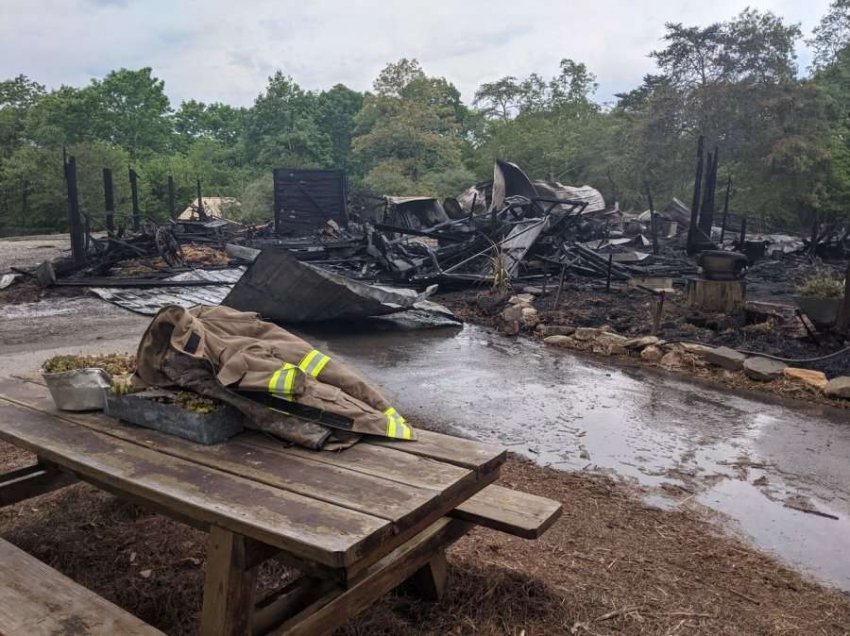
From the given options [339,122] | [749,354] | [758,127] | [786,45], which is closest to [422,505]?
[749,354]

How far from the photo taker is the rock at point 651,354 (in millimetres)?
7055

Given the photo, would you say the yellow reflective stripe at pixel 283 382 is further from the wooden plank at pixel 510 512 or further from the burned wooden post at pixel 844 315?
the burned wooden post at pixel 844 315

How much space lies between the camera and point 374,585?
2062 millimetres

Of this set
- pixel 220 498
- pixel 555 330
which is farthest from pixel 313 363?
pixel 555 330

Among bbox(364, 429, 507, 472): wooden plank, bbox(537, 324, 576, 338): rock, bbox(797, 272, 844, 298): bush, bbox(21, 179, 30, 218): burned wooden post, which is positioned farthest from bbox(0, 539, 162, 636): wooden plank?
bbox(21, 179, 30, 218): burned wooden post

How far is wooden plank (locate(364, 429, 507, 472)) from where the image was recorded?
82.9 inches

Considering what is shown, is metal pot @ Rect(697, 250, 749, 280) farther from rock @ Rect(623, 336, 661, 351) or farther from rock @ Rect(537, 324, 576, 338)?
rock @ Rect(537, 324, 576, 338)

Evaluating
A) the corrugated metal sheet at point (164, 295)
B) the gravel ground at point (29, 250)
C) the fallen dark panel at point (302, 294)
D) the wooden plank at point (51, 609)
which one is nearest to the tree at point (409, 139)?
the gravel ground at point (29, 250)

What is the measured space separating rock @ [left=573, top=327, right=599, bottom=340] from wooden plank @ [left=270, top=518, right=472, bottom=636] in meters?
5.75

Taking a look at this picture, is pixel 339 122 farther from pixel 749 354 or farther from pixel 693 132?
pixel 749 354

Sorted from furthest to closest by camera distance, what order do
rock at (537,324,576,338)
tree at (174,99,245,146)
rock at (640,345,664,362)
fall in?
1. tree at (174,99,245,146)
2. rock at (537,324,576,338)
3. rock at (640,345,664,362)

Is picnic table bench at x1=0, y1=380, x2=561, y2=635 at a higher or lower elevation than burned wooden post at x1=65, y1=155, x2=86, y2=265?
lower

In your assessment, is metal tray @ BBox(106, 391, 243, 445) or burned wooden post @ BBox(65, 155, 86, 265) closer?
metal tray @ BBox(106, 391, 243, 445)

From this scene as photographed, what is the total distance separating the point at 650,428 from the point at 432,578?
2.98 meters
